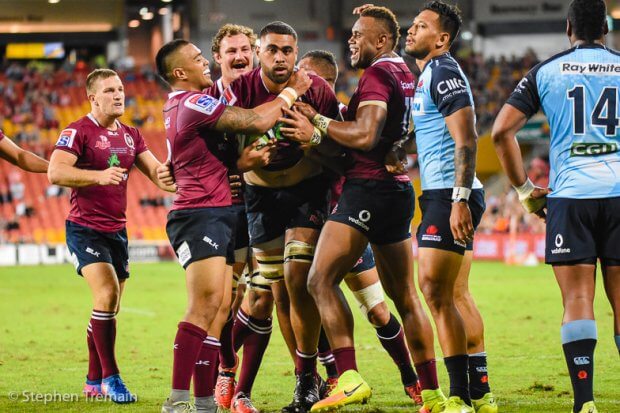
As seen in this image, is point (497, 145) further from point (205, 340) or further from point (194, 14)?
point (194, 14)

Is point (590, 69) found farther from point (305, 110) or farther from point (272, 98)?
point (272, 98)

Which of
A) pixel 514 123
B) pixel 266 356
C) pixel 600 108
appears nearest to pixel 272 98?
pixel 514 123

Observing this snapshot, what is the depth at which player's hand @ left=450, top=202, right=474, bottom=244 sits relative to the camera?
264 inches

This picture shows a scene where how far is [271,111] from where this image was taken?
22.8 ft

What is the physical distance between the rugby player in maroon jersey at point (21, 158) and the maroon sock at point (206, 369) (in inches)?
106

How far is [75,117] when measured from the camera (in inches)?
1620

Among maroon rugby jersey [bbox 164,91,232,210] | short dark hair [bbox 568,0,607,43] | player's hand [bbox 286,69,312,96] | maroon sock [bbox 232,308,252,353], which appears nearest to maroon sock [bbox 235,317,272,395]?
maroon sock [bbox 232,308,252,353]

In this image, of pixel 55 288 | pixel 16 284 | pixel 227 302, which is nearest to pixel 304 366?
pixel 227 302

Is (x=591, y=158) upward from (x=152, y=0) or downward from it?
downward

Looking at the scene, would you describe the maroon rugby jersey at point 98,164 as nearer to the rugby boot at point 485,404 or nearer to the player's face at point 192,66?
the player's face at point 192,66

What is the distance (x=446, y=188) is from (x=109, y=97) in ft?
11.7

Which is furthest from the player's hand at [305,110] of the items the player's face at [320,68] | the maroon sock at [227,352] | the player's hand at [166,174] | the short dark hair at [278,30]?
the maroon sock at [227,352]

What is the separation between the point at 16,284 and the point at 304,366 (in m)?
17.0

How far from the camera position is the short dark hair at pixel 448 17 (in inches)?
288
